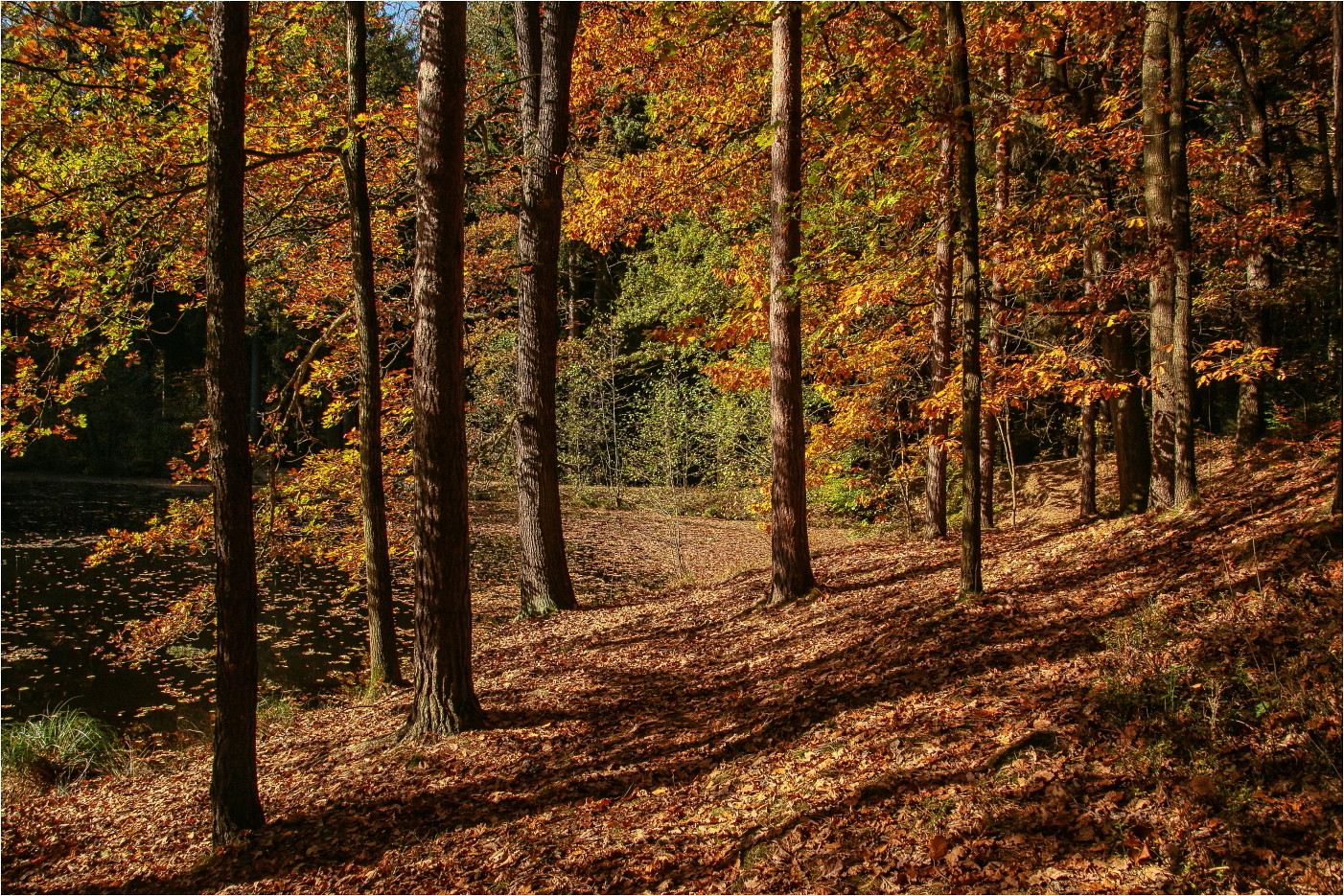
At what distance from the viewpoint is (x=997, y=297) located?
1091cm

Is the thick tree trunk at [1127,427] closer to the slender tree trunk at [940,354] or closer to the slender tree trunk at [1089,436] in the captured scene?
the slender tree trunk at [1089,436]

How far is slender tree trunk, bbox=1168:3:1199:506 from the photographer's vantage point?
7.30 m

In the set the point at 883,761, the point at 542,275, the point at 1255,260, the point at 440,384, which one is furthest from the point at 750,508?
the point at 1255,260

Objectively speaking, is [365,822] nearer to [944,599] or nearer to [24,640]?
[944,599]

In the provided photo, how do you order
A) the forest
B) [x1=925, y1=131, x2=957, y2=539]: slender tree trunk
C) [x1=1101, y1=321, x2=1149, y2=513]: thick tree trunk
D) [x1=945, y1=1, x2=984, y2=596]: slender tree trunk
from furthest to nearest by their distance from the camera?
[x1=925, y1=131, x2=957, y2=539]: slender tree trunk < [x1=1101, y1=321, x2=1149, y2=513]: thick tree trunk < [x1=945, y1=1, x2=984, y2=596]: slender tree trunk < the forest

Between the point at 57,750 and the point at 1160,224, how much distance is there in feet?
38.2

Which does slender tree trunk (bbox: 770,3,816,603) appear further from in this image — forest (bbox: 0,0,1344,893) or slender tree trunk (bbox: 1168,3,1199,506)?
slender tree trunk (bbox: 1168,3,1199,506)

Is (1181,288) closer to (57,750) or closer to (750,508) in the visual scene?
(750,508)

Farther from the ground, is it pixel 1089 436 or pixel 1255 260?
pixel 1255 260

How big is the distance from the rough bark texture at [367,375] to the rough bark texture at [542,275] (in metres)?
2.29

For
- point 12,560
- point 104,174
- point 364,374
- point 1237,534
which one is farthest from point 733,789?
point 12,560

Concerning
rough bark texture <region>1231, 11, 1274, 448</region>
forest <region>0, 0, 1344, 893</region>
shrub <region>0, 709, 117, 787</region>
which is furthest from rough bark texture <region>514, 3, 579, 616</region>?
rough bark texture <region>1231, 11, 1274, 448</region>

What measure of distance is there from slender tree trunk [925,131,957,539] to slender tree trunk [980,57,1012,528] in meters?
0.52

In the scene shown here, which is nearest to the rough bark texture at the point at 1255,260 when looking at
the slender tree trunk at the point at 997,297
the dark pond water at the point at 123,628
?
the slender tree trunk at the point at 997,297
